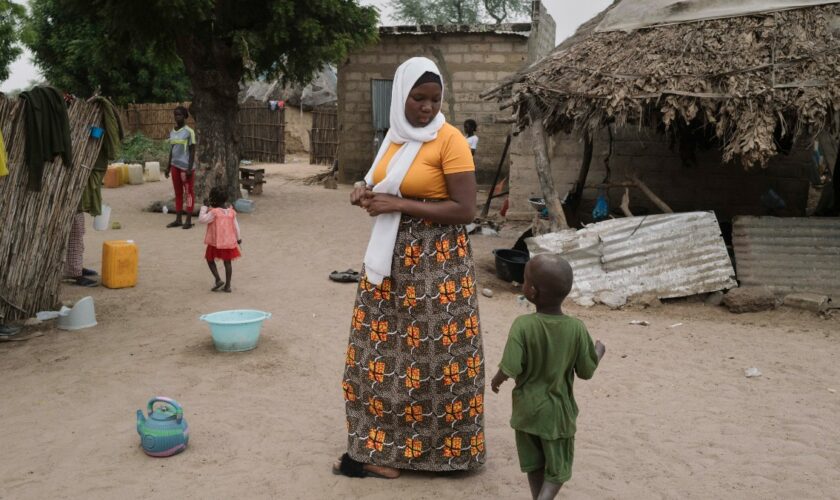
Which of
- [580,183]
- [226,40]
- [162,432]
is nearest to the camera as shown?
[162,432]

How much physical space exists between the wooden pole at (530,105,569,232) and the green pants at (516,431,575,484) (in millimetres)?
5252

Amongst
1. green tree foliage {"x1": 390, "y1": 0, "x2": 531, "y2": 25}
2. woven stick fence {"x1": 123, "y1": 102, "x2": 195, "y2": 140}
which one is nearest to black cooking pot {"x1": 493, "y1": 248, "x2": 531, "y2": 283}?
woven stick fence {"x1": 123, "y1": 102, "x2": 195, "y2": 140}

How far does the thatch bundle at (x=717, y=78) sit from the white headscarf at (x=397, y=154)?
469 centimetres

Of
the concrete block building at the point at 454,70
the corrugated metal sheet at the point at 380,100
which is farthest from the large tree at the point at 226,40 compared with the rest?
the corrugated metal sheet at the point at 380,100

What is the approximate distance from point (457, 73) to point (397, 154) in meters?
13.6

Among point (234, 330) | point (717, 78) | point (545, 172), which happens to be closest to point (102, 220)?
point (234, 330)

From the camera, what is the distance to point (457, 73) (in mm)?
16234

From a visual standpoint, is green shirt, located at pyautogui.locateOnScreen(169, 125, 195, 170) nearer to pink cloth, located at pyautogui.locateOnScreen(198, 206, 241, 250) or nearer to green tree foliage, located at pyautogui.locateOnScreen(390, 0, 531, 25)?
pink cloth, located at pyautogui.locateOnScreen(198, 206, 241, 250)

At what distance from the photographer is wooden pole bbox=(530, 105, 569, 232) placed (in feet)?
26.4

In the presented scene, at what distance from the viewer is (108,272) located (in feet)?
23.9

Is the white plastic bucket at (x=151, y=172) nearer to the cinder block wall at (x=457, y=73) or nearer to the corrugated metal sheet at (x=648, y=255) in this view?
the cinder block wall at (x=457, y=73)

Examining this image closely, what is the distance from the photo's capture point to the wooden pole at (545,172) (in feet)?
26.4

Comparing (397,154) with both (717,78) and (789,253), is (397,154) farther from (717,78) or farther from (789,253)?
(789,253)

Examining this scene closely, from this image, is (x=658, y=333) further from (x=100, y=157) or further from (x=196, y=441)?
(x=100, y=157)
